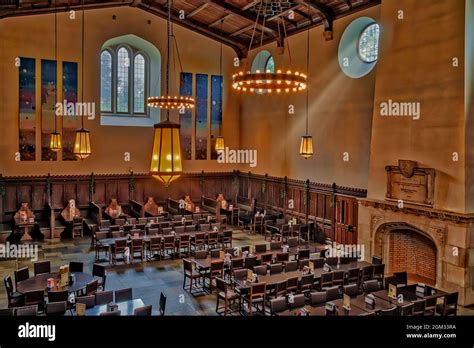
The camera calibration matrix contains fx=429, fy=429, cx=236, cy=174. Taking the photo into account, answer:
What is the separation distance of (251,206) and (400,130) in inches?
384

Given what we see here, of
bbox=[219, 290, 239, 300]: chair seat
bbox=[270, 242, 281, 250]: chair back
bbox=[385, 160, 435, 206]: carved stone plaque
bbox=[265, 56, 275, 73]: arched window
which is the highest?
bbox=[265, 56, 275, 73]: arched window

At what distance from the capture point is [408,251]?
12883 millimetres

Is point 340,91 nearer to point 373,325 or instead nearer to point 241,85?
point 241,85

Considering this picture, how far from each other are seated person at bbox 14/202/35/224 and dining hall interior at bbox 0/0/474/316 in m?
0.05

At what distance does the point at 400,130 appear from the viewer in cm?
1230

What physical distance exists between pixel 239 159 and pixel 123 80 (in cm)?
710

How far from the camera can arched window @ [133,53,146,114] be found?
20734mm

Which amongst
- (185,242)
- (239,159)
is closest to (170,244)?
(185,242)

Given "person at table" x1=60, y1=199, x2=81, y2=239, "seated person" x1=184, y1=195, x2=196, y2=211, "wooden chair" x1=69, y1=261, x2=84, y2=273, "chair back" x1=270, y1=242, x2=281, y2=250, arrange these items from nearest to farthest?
"wooden chair" x1=69, y1=261, x2=84, y2=273, "chair back" x1=270, y1=242, x2=281, y2=250, "person at table" x1=60, y1=199, x2=81, y2=239, "seated person" x1=184, y1=195, x2=196, y2=211

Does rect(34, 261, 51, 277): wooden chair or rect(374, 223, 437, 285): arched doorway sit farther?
rect(374, 223, 437, 285): arched doorway

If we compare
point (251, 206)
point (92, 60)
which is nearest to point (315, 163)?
point (251, 206)

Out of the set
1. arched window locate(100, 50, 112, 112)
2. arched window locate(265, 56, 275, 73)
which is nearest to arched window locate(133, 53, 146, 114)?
arched window locate(100, 50, 112, 112)

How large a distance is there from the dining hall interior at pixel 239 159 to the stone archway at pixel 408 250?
1.6 inches

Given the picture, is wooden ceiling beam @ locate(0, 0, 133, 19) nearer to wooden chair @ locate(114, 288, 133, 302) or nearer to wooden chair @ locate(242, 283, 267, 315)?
wooden chair @ locate(114, 288, 133, 302)
